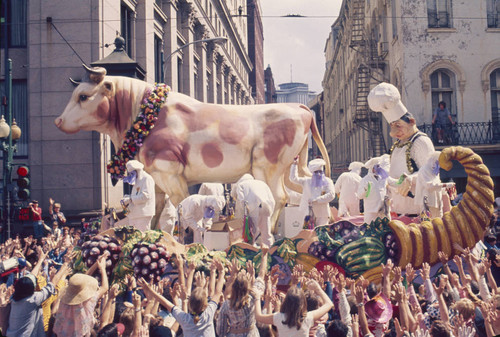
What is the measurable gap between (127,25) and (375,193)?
11.8m

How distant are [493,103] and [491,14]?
10.9 feet

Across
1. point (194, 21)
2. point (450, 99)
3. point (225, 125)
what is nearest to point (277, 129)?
point (225, 125)

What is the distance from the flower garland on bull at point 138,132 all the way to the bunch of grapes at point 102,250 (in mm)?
2211

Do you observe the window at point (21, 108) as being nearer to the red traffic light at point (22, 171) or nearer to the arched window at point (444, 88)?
the red traffic light at point (22, 171)

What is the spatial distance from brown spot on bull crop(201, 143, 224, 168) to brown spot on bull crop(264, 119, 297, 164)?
790 mm

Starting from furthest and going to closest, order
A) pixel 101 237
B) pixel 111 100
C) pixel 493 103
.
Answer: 1. pixel 493 103
2. pixel 111 100
3. pixel 101 237

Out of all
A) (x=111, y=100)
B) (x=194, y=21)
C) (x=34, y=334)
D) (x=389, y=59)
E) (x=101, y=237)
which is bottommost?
(x=34, y=334)

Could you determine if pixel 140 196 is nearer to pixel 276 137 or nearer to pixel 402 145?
pixel 276 137

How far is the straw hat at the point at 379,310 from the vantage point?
493 centimetres

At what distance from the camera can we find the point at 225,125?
9.71 metres

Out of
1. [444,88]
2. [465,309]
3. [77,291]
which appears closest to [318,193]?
[465,309]

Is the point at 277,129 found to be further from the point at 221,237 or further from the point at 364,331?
the point at 364,331

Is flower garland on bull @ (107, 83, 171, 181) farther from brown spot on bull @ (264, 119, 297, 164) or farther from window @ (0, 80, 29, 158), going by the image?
window @ (0, 80, 29, 158)

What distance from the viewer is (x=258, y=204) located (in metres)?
8.71
